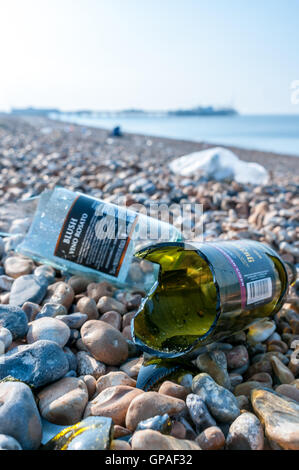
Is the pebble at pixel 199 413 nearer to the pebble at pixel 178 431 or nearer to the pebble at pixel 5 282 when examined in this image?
the pebble at pixel 178 431

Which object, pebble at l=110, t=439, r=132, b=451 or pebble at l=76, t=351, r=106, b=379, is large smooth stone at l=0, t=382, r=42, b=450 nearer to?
pebble at l=110, t=439, r=132, b=451

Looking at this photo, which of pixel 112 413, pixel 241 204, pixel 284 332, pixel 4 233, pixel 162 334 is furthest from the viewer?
pixel 241 204

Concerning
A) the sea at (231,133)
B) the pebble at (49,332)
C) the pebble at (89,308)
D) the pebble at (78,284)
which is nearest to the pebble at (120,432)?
the pebble at (49,332)

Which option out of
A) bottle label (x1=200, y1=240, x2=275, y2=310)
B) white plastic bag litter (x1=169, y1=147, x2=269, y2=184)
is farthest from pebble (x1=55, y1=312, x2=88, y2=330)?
white plastic bag litter (x1=169, y1=147, x2=269, y2=184)

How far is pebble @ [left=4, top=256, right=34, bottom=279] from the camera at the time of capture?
2158 millimetres

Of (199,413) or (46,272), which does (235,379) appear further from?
(46,272)

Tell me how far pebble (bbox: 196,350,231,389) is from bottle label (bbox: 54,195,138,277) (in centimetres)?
67

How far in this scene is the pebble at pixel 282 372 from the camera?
1.46 metres

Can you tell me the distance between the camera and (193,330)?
1.55 meters

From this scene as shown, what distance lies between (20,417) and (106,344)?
485 millimetres
